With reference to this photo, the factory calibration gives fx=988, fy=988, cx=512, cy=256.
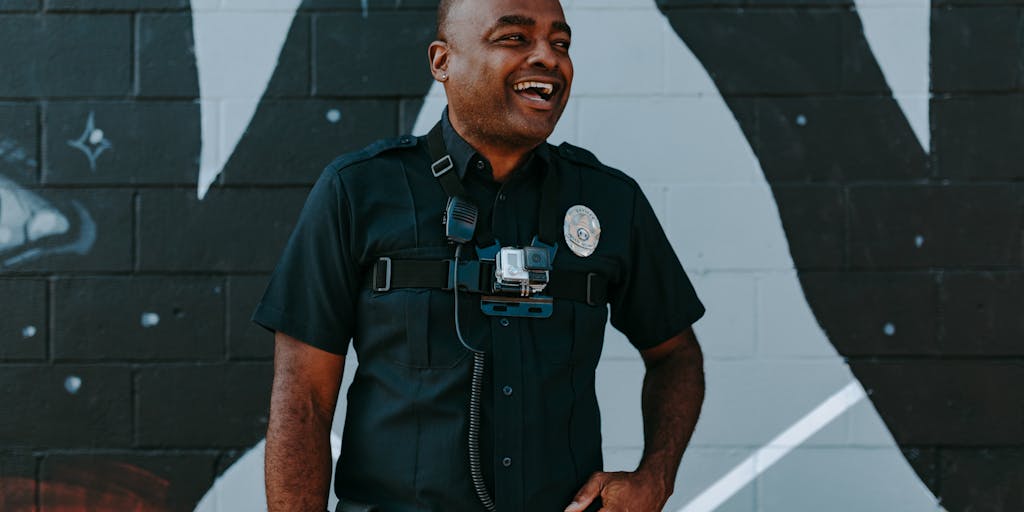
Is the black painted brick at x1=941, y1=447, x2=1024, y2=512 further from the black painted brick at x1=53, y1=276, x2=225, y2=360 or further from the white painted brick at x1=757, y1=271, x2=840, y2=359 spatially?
the black painted brick at x1=53, y1=276, x2=225, y2=360

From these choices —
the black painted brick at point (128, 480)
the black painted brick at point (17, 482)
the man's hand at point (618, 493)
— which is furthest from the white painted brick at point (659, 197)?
the black painted brick at point (17, 482)

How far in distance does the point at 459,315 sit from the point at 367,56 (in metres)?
1.22

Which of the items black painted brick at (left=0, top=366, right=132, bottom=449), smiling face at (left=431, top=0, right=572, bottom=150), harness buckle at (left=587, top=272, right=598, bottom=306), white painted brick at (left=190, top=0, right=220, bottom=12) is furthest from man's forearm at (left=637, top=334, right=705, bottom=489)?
white painted brick at (left=190, top=0, right=220, bottom=12)

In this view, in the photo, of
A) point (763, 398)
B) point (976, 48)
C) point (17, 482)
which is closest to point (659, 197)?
point (763, 398)

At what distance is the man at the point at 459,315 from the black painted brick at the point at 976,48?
4.54 feet

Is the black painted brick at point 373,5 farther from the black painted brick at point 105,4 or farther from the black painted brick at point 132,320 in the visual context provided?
the black painted brick at point 132,320

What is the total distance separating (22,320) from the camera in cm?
265

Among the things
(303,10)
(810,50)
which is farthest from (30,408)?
(810,50)

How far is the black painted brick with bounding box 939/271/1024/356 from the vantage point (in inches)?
106

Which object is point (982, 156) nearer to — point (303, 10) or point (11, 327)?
point (303, 10)

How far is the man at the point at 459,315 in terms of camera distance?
5.54 feet

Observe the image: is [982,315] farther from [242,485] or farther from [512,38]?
[242,485]

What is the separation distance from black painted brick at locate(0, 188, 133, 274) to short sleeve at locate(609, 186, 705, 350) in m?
1.44

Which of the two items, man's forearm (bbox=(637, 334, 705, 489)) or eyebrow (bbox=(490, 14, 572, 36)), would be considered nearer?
eyebrow (bbox=(490, 14, 572, 36))
